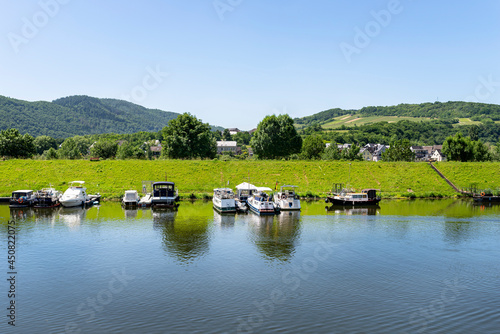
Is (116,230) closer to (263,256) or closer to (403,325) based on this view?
(263,256)

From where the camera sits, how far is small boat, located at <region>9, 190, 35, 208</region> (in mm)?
59219

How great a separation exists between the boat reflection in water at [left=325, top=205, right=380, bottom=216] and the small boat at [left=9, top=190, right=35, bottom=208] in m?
Answer: 47.7

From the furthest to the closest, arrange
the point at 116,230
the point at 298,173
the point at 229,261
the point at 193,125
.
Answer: the point at 193,125, the point at 298,173, the point at 116,230, the point at 229,261

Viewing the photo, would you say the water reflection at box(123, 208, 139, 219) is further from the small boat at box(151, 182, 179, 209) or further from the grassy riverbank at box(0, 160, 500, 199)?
the grassy riverbank at box(0, 160, 500, 199)

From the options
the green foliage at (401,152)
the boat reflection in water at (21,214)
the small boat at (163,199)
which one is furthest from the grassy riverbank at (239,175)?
the green foliage at (401,152)

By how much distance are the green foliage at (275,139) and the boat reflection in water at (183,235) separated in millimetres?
63174

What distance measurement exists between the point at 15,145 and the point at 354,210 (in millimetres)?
86823

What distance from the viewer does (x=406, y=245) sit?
37.5 metres

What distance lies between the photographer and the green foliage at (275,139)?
115m

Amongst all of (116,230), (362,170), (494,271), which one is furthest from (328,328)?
(362,170)

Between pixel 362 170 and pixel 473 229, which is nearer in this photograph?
pixel 473 229

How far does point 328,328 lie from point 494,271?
18.2 m

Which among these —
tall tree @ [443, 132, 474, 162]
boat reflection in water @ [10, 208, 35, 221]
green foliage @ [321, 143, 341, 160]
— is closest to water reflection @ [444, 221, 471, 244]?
boat reflection in water @ [10, 208, 35, 221]

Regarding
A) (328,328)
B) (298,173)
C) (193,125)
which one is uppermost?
(193,125)
